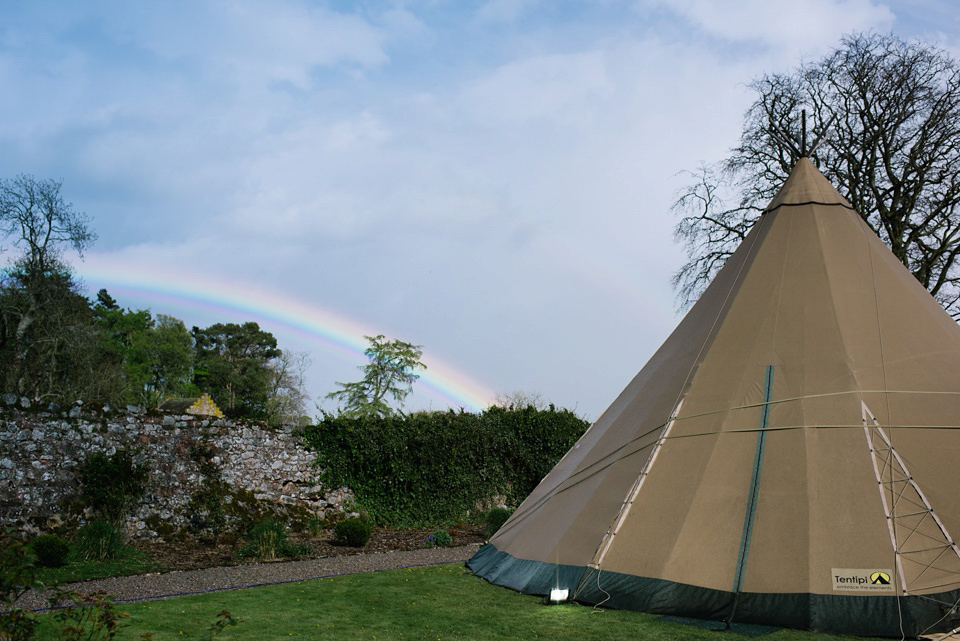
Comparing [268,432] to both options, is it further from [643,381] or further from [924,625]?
[924,625]

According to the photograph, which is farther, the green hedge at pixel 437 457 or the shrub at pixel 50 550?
the green hedge at pixel 437 457

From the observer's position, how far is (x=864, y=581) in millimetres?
4055

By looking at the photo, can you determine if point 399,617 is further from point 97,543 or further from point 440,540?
point 440,540

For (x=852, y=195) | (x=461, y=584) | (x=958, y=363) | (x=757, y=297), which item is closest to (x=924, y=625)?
(x=958, y=363)

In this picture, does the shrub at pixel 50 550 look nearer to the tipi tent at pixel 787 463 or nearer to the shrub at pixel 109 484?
the shrub at pixel 109 484

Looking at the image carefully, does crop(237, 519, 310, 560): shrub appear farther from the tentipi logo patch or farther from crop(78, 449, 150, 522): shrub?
the tentipi logo patch

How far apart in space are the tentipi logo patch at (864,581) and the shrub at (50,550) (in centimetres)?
721

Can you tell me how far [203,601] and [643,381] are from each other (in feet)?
12.7

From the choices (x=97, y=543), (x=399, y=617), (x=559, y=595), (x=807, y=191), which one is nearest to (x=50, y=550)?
(x=97, y=543)

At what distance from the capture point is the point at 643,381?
5.93m

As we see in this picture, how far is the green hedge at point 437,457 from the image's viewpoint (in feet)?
35.9

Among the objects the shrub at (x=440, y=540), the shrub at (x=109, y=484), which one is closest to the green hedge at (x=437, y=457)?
the shrub at (x=440, y=540)

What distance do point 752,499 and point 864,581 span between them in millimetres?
721

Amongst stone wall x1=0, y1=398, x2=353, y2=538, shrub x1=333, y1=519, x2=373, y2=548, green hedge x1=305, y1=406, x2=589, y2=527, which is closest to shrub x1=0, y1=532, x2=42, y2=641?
stone wall x1=0, y1=398, x2=353, y2=538
